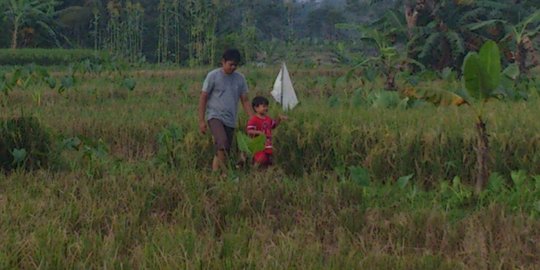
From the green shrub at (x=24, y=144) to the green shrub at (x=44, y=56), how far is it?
13076mm

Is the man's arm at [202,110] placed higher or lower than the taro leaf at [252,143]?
higher

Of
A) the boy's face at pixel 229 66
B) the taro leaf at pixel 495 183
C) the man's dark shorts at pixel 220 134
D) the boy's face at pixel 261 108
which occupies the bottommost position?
the taro leaf at pixel 495 183

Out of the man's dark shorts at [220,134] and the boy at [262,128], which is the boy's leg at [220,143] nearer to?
the man's dark shorts at [220,134]

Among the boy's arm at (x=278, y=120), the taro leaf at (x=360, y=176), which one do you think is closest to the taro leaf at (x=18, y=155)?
the boy's arm at (x=278, y=120)

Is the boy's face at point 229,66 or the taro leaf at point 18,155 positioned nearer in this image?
the taro leaf at point 18,155

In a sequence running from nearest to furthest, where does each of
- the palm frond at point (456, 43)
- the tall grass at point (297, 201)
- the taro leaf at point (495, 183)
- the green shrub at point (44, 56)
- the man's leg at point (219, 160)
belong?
the tall grass at point (297, 201) < the taro leaf at point (495, 183) < the man's leg at point (219, 160) < the palm frond at point (456, 43) < the green shrub at point (44, 56)

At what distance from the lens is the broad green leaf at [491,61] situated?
170 inches

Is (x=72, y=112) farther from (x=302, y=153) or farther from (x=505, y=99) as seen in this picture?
(x=505, y=99)

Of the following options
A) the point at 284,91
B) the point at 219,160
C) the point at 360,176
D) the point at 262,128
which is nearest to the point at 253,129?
the point at 262,128

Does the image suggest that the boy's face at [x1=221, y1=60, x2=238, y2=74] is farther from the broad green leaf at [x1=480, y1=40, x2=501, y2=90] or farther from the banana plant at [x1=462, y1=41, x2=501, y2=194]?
the broad green leaf at [x1=480, y1=40, x2=501, y2=90]

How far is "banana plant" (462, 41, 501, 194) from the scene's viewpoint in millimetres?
4332

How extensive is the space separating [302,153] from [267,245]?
2212 millimetres

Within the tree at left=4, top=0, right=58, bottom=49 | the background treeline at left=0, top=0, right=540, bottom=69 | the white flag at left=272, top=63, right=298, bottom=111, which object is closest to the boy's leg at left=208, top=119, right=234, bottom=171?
the white flag at left=272, top=63, right=298, bottom=111

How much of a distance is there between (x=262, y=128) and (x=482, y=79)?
1640 mm
